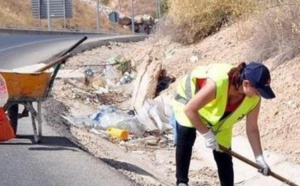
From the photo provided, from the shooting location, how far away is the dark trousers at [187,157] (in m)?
7.50

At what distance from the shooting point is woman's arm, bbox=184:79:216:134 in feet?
22.5

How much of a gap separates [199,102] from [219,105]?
0.27 metres

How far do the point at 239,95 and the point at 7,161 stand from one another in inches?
146

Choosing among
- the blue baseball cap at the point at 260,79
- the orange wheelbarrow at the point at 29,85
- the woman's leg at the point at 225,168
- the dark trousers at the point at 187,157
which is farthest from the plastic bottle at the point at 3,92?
the blue baseball cap at the point at 260,79

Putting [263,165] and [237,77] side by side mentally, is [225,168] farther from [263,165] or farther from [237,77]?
[237,77]

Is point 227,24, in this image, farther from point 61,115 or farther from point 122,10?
point 122,10

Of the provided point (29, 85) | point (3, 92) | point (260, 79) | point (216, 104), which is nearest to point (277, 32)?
point (29, 85)

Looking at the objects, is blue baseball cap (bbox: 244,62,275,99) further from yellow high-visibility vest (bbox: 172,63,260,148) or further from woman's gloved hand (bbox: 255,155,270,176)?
woman's gloved hand (bbox: 255,155,270,176)

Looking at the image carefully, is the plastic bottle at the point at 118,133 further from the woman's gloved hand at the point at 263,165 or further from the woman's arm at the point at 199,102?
the woman's arm at the point at 199,102

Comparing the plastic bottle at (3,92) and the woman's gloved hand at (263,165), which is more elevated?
the plastic bottle at (3,92)

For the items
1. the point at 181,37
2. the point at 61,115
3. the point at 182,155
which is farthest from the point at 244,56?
the point at 182,155

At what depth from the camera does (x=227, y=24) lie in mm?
20938

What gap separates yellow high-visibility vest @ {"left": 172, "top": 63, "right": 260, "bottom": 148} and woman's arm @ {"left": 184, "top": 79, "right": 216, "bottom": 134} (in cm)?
5

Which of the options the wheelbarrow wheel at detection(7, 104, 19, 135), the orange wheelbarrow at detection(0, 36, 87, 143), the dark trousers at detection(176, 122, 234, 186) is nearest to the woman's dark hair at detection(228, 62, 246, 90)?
the dark trousers at detection(176, 122, 234, 186)
